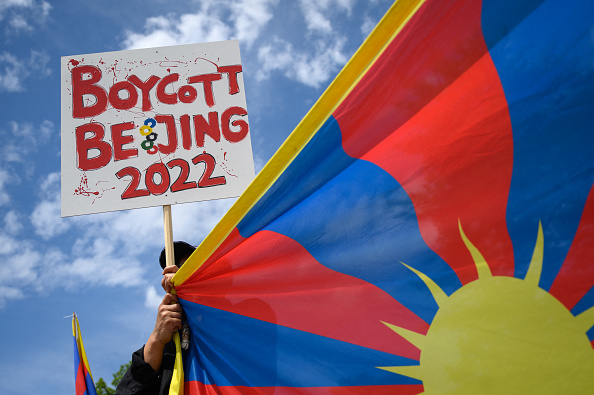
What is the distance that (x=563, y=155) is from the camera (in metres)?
1.58

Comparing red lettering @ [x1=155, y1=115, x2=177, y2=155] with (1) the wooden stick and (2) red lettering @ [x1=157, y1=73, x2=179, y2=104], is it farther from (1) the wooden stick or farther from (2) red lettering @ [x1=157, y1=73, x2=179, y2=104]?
(1) the wooden stick

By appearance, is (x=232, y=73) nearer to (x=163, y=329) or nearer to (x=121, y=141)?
(x=121, y=141)

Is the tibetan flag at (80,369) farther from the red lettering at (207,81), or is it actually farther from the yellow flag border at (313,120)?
the red lettering at (207,81)

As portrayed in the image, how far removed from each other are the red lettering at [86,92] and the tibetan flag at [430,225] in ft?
4.52

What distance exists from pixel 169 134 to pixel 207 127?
0.74ft

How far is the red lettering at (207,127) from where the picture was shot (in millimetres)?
2923

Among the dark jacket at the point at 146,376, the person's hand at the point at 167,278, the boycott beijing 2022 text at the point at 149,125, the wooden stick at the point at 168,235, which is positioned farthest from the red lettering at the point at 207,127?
the dark jacket at the point at 146,376

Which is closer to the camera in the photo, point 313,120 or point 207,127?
point 313,120

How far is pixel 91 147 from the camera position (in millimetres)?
2887

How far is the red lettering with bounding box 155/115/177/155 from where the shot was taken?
2.91 meters

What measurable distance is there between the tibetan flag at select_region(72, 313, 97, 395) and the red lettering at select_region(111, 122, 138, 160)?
3.07ft

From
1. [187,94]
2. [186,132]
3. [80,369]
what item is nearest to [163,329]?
[80,369]

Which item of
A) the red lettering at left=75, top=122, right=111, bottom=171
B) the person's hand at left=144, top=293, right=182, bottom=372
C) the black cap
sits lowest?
the person's hand at left=144, top=293, right=182, bottom=372

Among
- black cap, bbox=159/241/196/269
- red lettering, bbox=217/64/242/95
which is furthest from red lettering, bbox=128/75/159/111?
black cap, bbox=159/241/196/269
